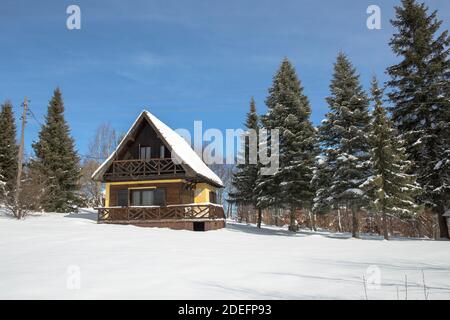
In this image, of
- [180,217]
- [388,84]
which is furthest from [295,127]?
[180,217]

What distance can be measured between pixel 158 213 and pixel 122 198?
317 centimetres

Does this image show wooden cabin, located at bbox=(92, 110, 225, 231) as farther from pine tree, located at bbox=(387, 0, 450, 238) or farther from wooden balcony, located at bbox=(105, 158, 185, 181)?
pine tree, located at bbox=(387, 0, 450, 238)

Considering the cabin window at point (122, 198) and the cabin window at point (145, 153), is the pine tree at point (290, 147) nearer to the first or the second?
the cabin window at point (145, 153)

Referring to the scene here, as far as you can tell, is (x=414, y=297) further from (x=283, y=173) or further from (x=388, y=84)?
(x=388, y=84)

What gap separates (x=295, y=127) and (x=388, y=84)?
734cm

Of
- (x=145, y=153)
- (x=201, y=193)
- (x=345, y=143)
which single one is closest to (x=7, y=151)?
(x=145, y=153)

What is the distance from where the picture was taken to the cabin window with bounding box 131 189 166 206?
22391 millimetres

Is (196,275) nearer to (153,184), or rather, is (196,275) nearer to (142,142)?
(153,184)

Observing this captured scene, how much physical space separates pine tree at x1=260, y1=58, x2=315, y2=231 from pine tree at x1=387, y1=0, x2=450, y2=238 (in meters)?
6.62

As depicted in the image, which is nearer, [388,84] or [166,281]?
[166,281]

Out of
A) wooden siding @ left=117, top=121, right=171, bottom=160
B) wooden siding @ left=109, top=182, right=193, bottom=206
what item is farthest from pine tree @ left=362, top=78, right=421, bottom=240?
wooden siding @ left=117, top=121, right=171, bottom=160

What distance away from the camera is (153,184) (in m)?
22.7

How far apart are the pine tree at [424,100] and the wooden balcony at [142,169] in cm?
1596

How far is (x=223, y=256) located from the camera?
9625mm
